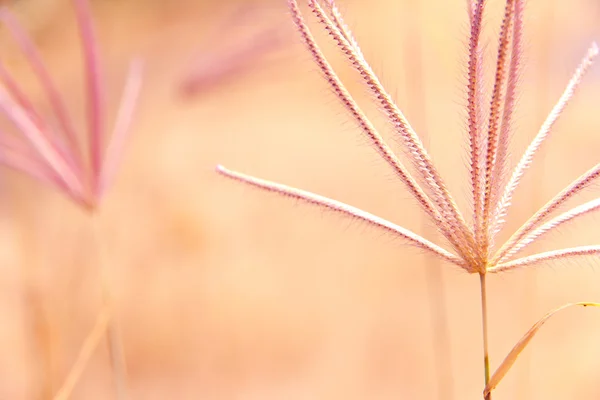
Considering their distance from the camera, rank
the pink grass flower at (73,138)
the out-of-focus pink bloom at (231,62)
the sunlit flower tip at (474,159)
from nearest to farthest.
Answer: the sunlit flower tip at (474,159) < the pink grass flower at (73,138) < the out-of-focus pink bloom at (231,62)

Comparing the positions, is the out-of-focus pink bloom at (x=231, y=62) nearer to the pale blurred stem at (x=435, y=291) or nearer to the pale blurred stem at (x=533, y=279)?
the pale blurred stem at (x=435, y=291)

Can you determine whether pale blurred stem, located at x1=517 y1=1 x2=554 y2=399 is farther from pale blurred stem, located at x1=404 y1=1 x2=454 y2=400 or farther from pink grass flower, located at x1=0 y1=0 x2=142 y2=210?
pink grass flower, located at x1=0 y1=0 x2=142 y2=210

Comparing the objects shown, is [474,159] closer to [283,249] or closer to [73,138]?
[73,138]

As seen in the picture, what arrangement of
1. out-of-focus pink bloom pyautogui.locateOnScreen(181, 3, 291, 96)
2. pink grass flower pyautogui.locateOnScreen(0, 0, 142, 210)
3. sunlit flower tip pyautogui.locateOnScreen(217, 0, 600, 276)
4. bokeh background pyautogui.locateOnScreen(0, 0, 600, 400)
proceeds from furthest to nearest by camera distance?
1. bokeh background pyautogui.locateOnScreen(0, 0, 600, 400)
2. out-of-focus pink bloom pyautogui.locateOnScreen(181, 3, 291, 96)
3. pink grass flower pyautogui.locateOnScreen(0, 0, 142, 210)
4. sunlit flower tip pyautogui.locateOnScreen(217, 0, 600, 276)

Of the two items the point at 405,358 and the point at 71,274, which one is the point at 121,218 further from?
the point at 405,358

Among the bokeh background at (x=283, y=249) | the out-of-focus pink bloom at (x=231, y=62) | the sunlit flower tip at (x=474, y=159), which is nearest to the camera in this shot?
the sunlit flower tip at (x=474, y=159)

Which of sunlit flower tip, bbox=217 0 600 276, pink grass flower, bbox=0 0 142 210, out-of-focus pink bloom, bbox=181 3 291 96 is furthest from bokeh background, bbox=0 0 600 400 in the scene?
sunlit flower tip, bbox=217 0 600 276

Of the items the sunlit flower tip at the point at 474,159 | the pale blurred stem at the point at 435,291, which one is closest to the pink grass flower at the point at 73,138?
the sunlit flower tip at the point at 474,159

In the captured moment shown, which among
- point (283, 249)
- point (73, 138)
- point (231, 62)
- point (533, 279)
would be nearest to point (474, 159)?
point (73, 138)
